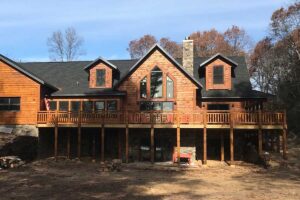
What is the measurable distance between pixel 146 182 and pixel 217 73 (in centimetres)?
1416

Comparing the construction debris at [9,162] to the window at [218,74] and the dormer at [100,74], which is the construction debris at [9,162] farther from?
the window at [218,74]

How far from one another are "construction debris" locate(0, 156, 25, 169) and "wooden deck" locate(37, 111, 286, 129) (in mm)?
3686

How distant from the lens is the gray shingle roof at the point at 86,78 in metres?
31.4

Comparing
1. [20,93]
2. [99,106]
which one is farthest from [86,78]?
[20,93]

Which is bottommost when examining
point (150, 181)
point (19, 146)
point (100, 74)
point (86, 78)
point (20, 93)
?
point (150, 181)

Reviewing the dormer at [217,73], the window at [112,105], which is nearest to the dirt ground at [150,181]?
the window at [112,105]

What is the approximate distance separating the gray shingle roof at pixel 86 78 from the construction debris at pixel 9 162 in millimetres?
7414

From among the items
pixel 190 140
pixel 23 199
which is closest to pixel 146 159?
pixel 190 140

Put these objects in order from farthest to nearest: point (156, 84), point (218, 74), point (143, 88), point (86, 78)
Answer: point (86, 78), point (218, 74), point (143, 88), point (156, 84)

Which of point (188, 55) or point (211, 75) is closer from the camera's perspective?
point (211, 75)

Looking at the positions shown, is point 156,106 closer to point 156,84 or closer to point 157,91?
point 157,91

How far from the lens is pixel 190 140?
30.4 metres

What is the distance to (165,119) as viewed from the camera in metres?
28.8

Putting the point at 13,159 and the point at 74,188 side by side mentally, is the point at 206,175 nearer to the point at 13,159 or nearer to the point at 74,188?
the point at 74,188
